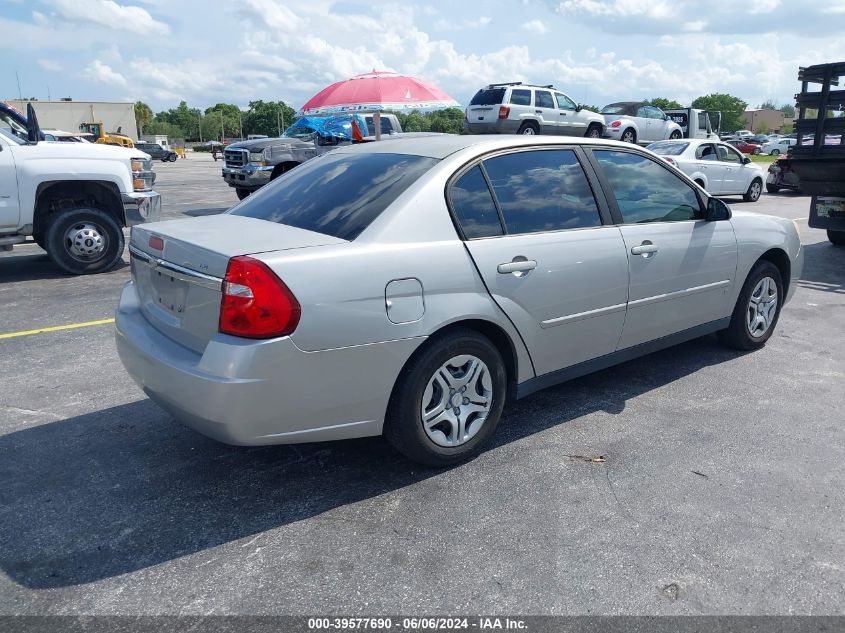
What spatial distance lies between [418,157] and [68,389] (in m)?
2.79

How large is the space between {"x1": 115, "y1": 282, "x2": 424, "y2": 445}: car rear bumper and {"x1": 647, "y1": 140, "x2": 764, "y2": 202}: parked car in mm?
14331

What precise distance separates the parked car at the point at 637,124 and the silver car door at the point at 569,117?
1311 millimetres

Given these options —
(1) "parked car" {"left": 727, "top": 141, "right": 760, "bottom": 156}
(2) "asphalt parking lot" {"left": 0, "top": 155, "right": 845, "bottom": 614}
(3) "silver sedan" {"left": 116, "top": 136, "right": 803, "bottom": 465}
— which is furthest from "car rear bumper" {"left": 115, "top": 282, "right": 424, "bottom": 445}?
(1) "parked car" {"left": 727, "top": 141, "right": 760, "bottom": 156}

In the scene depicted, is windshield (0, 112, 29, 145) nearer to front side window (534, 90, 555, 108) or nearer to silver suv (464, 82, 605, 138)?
silver suv (464, 82, 605, 138)

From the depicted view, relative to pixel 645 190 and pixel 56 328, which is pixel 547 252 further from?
pixel 56 328

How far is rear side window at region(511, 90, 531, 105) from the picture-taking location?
2014cm

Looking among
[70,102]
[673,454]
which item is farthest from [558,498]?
→ [70,102]

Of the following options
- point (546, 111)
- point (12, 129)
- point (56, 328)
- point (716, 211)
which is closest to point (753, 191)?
point (546, 111)

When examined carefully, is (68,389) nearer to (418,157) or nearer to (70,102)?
(418,157)

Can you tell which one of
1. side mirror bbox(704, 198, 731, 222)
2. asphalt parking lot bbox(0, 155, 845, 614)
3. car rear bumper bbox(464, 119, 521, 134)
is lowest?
asphalt parking lot bbox(0, 155, 845, 614)

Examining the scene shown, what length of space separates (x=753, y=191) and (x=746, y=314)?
48.0ft

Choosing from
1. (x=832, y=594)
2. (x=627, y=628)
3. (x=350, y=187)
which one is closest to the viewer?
(x=627, y=628)

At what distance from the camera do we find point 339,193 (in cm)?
369

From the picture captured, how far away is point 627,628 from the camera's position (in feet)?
8.01
